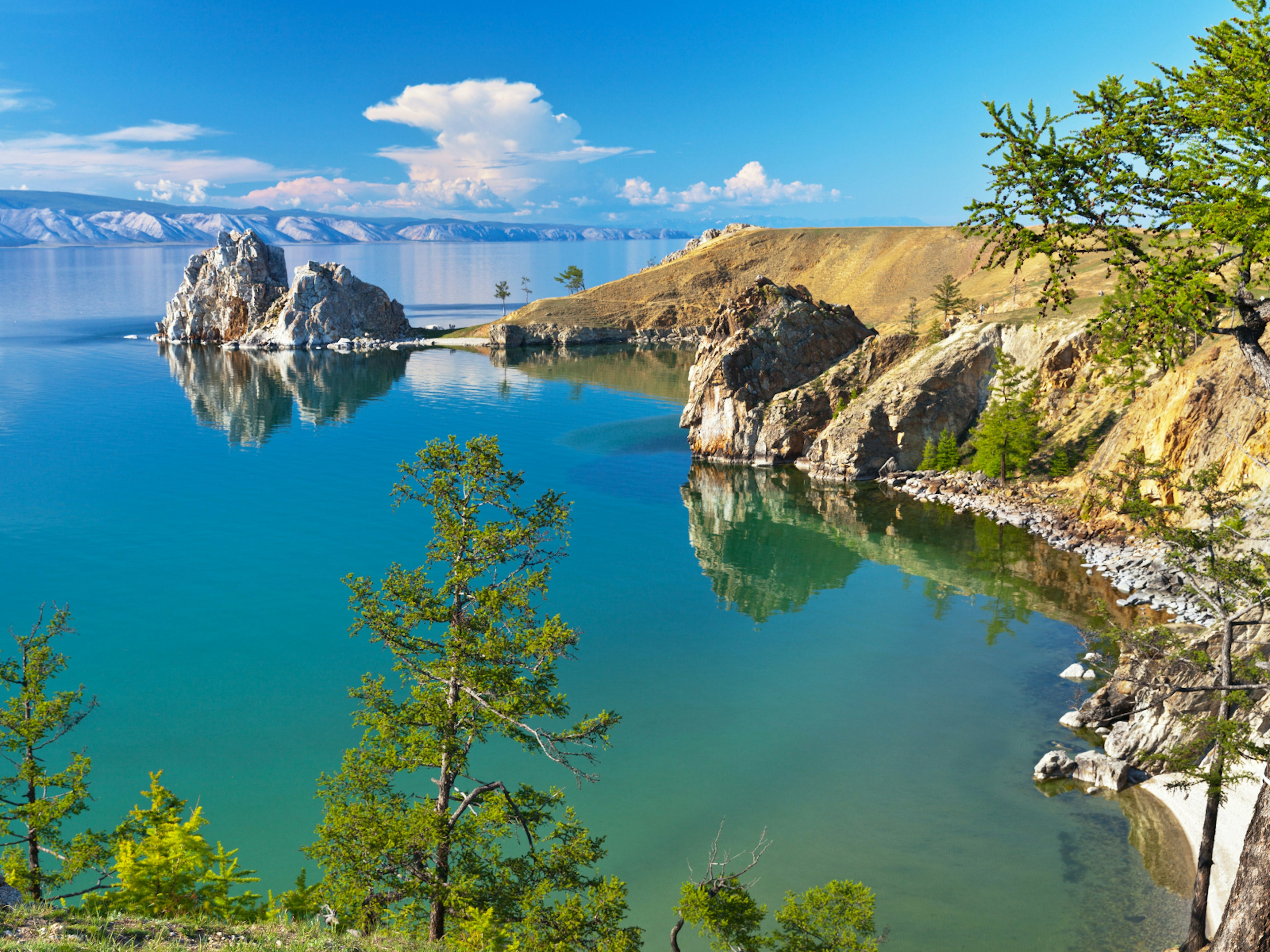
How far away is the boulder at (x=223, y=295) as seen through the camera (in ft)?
596

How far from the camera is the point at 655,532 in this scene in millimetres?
61969

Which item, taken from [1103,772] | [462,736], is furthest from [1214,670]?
[462,736]

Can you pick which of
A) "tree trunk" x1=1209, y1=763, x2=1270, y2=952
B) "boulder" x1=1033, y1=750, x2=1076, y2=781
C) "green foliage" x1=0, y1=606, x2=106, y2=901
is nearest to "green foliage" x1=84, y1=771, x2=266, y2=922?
"green foliage" x1=0, y1=606, x2=106, y2=901

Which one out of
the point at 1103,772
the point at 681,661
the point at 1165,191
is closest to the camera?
the point at 1165,191

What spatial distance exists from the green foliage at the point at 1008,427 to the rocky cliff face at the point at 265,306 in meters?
144

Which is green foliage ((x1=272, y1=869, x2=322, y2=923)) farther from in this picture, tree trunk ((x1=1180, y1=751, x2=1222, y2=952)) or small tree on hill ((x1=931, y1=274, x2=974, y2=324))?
small tree on hill ((x1=931, y1=274, x2=974, y2=324))

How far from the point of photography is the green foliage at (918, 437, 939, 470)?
237 feet

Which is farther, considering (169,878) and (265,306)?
(265,306)

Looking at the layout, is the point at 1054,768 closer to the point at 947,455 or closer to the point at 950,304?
the point at 947,455

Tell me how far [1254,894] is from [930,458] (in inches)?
2393

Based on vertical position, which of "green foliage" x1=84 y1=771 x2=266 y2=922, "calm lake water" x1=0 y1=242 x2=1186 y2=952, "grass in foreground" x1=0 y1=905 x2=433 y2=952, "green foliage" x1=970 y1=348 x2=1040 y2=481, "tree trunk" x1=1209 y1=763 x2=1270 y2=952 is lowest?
"calm lake water" x1=0 y1=242 x2=1186 y2=952

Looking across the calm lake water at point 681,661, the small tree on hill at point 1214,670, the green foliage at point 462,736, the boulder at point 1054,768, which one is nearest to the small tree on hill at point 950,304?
the calm lake water at point 681,661

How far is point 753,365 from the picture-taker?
82.5m

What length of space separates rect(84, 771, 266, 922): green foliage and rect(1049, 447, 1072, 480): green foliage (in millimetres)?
60082
